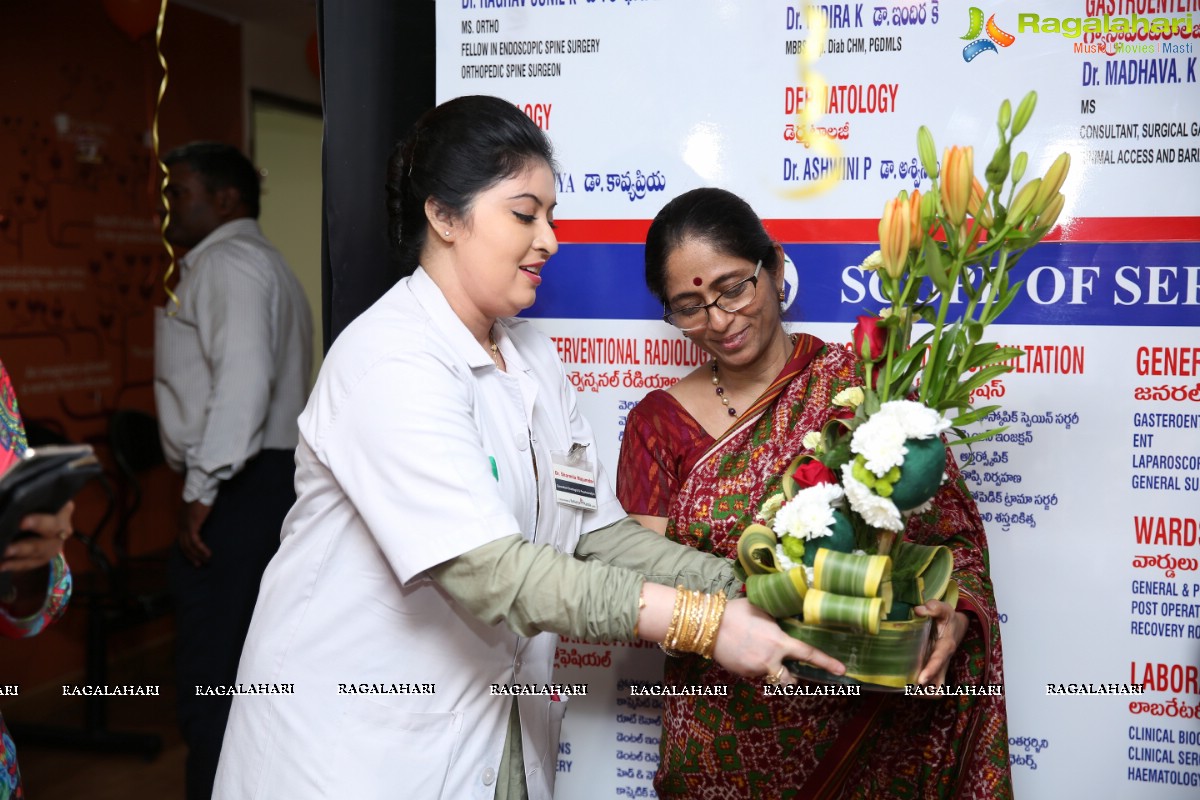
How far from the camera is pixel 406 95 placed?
7.14 ft

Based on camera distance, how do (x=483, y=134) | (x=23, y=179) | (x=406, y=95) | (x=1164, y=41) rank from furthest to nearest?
(x=23, y=179) → (x=406, y=95) → (x=1164, y=41) → (x=483, y=134)

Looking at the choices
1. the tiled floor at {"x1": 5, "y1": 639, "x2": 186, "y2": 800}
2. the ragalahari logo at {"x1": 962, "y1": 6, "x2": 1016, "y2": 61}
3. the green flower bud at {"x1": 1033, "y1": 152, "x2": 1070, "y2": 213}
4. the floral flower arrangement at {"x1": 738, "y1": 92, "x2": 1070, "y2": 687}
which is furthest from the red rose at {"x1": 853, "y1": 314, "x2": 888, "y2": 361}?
the tiled floor at {"x1": 5, "y1": 639, "x2": 186, "y2": 800}

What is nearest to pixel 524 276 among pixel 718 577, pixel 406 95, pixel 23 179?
pixel 718 577

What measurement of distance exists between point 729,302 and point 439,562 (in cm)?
66

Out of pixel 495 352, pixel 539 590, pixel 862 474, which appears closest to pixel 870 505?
pixel 862 474

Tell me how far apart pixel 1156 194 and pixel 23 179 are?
152 inches

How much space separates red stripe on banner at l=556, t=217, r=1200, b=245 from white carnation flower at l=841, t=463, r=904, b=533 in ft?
2.85

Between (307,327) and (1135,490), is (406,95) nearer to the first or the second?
(307,327)

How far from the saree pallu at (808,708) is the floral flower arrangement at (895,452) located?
281 millimetres

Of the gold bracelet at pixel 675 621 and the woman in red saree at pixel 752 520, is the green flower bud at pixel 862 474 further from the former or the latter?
the woman in red saree at pixel 752 520

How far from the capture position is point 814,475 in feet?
4.28

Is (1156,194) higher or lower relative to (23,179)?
lower

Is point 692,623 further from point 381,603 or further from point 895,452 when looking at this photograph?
point 381,603

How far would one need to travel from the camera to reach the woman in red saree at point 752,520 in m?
1.63
